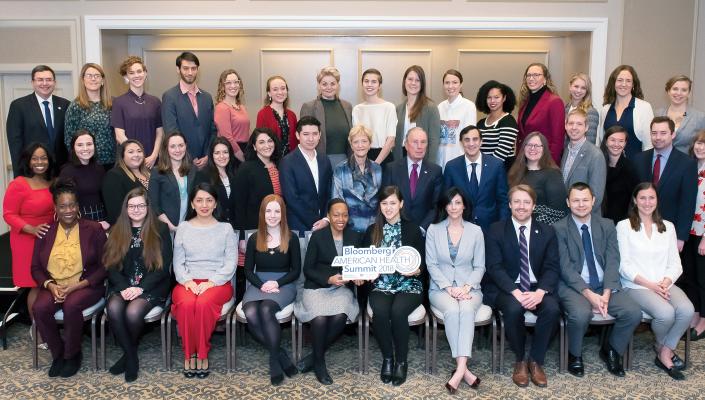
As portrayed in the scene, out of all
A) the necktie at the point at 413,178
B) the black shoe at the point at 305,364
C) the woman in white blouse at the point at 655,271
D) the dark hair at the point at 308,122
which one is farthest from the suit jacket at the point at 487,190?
the black shoe at the point at 305,364

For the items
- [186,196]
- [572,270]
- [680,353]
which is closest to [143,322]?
[186,196]

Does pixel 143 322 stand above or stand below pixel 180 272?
below

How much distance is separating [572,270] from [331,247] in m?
1.61

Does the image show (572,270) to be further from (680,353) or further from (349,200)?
(349,200)

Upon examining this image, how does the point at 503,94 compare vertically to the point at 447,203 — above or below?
above

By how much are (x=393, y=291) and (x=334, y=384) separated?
0.70 meters

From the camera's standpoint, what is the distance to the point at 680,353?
4.44 m

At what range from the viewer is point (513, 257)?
4.17 meters

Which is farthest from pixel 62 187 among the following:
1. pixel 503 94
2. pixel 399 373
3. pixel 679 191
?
pixel 679 191

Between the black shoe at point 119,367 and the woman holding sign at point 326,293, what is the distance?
1.13 meters

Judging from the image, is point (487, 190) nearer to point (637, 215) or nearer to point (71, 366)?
point (637, 215)

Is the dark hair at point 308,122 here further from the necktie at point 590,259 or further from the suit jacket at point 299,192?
the necktie at point 590,259

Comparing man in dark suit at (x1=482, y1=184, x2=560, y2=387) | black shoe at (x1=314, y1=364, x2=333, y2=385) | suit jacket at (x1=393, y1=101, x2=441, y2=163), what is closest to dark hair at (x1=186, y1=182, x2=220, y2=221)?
black shoe at (x1=314, y1=364, x2=333, y2=385)

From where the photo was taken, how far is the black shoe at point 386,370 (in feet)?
13.0
